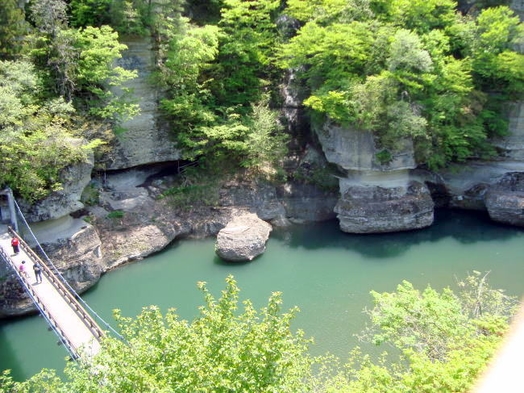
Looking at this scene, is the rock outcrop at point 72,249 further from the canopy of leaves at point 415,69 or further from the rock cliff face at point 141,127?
the canopy of leaves at point 415,69

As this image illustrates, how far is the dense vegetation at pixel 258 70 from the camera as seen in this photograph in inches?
749

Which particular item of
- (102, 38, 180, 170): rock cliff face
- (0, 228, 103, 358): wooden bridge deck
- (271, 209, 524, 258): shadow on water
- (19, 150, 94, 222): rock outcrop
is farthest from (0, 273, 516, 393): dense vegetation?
(102, 38, 180, 170): rock cliff face

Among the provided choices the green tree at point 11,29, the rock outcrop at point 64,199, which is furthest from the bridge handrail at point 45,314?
the green tree at point 11,29

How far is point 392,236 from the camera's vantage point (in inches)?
891

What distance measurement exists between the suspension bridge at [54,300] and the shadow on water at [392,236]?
37.1 feet

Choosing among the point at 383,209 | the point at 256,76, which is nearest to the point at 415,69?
the point at 383,209

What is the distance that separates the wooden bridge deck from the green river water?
93.3 inches

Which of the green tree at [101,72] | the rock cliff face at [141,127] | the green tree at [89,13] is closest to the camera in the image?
the green tree at [101,72]

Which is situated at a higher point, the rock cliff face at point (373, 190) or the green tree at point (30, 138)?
the green tree at point (30, 138)

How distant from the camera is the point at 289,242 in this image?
22.7 metres

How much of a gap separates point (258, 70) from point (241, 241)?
1063 cm

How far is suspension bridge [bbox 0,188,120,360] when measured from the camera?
37.9 feet

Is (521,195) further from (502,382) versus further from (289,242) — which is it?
(502,382)

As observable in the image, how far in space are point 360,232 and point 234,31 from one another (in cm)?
1221
